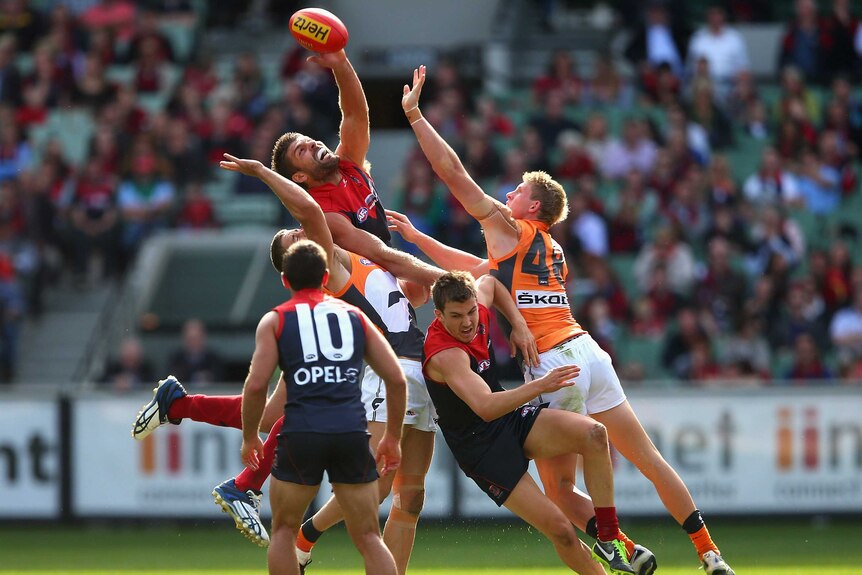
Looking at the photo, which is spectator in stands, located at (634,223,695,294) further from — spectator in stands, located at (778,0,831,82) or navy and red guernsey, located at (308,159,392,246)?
navy and red guernsey, located at (308,159,392,246)

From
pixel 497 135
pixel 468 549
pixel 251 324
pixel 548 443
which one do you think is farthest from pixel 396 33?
pixel 548 443

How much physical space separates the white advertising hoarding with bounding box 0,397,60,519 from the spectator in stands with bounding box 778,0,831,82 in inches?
406

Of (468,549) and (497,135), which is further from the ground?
(497,135)

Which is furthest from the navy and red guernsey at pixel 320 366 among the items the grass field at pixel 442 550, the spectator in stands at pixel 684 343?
the spectator in stands at pixel 684 343

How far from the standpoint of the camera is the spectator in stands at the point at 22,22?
21.3 meters

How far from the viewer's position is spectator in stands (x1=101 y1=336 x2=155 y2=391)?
51.9ft

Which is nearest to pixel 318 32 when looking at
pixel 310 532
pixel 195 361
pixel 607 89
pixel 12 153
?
pixel 310 532

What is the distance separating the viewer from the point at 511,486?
8398mm

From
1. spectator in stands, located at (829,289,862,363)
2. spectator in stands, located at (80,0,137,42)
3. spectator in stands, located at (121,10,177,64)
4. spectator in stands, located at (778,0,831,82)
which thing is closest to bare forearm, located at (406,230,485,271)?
spectator in stands, located at (829,289,862,363)

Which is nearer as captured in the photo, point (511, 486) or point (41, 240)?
point (511, 486)

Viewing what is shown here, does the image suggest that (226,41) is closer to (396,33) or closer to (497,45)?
(396,33)

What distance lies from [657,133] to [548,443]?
33.3 feet

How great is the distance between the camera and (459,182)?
880 cm

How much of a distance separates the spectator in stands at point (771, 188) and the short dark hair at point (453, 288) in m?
9.54
